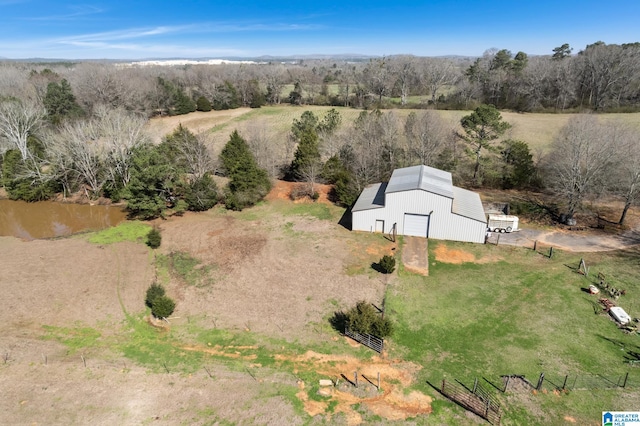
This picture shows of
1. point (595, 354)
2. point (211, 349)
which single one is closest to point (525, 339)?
point (595, 354)

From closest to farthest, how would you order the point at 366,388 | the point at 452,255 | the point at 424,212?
the point at 366,388, the point at 452,255, the point at 424,212

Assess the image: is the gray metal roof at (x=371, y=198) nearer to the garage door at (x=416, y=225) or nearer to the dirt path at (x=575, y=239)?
the garage door at (x=416, y=225)

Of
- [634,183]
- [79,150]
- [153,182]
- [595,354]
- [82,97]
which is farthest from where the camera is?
[82,97]

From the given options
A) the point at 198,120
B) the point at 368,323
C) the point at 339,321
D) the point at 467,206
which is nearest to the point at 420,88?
the point at 198,120

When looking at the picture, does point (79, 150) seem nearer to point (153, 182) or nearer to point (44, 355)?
point (153, 182)

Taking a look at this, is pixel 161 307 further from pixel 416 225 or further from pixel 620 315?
pixel 620 315

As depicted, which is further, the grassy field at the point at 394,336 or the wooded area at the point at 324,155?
the wooded area at the point at 324,155

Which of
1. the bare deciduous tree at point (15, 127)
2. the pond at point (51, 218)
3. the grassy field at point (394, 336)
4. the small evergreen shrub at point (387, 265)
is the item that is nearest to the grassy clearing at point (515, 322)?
the grassy field at point (394, 336)
